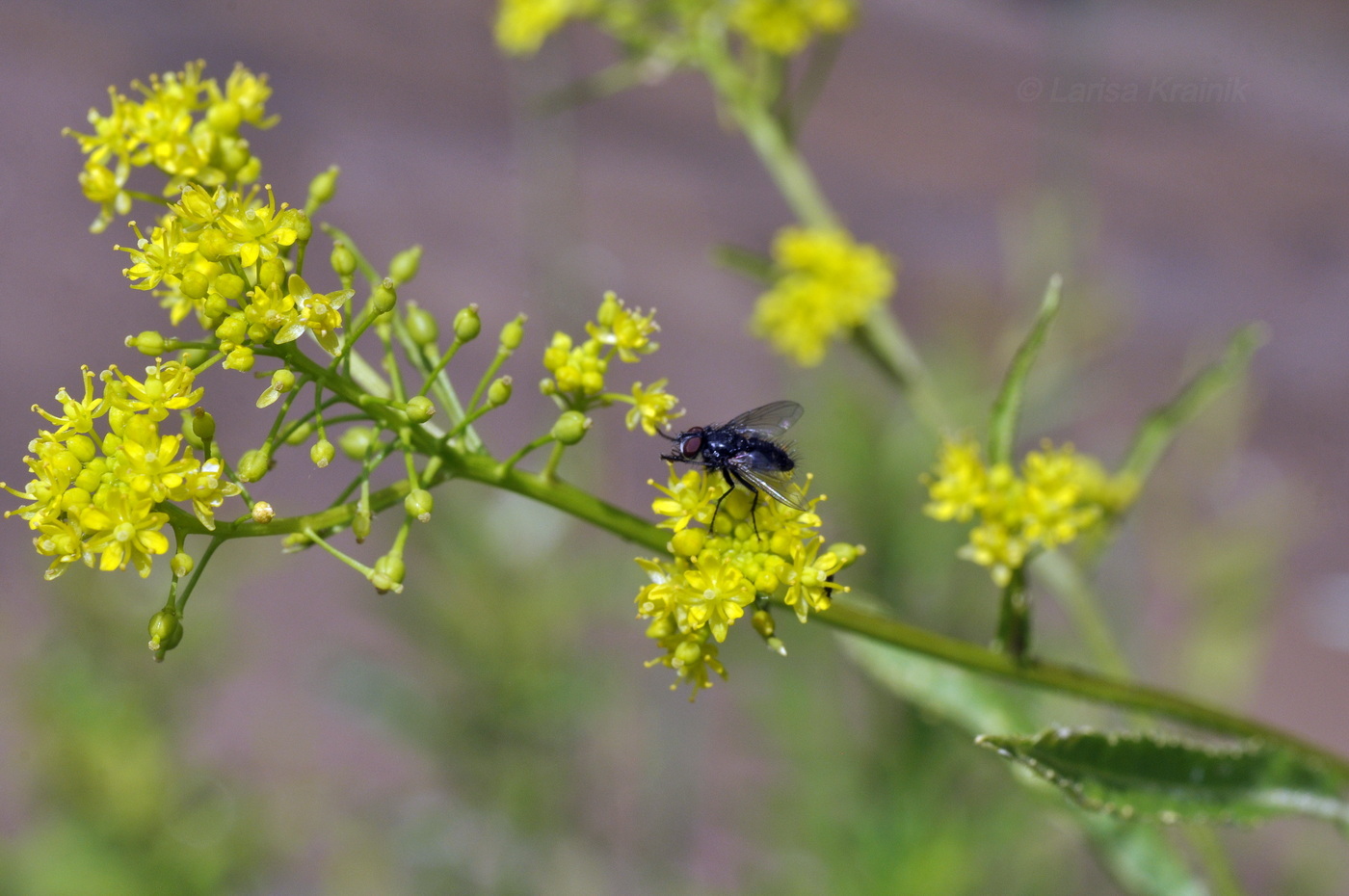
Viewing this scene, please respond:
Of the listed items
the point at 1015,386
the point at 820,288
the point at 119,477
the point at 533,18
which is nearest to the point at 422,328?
the point at 119,477

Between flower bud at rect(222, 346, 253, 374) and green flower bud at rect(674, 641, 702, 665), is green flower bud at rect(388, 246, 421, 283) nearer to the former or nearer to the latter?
flower bud at rect(222, 346, 253, 374)

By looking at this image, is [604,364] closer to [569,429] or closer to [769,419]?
[569,429]

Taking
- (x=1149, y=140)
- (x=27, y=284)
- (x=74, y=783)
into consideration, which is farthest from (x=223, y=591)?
(x=1149, y=140)

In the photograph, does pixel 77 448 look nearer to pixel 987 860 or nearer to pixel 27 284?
pixel 987 860

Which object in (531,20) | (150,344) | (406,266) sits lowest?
(150,344)

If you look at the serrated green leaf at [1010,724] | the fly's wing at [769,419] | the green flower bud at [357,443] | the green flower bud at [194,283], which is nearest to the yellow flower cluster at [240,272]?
the green flower bud at [194,283]

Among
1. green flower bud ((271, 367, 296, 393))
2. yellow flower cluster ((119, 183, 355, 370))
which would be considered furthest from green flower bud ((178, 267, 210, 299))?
green flower bud ((271, 367, 296, 393))
